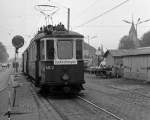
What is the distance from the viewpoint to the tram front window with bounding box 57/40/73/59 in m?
17.0

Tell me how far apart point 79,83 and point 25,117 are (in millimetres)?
6176

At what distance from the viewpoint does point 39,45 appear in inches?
720

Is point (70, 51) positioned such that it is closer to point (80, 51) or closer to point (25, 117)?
point (80, 51)

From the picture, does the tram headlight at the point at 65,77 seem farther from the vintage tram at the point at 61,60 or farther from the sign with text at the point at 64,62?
the sign with text at the point at 64,62

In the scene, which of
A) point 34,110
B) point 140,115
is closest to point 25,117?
point 34,110

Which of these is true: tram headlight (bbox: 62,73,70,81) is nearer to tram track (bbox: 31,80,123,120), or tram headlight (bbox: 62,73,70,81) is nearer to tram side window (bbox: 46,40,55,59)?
tram side window (bbox: 46,40,55,59)

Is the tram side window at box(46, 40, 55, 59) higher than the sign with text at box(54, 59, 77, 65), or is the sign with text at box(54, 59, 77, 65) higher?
the tram side window at box(46, 40, 55, 59)

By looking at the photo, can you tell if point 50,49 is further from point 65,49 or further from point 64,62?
point 64,62

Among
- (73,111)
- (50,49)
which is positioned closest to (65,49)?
(50,49)

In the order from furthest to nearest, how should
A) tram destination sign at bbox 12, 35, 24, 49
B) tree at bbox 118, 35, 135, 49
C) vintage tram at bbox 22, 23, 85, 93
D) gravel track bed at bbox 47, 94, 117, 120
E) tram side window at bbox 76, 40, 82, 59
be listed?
tree at bbox 118, 35, 135, 49 → tram destination sign at bbox 12, 35, 24, 49 → tram side window at bbox 76, 40, 82, 59 → vintage tram at bbox 22, 23, 85, 93 → gravel track bed at bbox 47, 94, 117, 120

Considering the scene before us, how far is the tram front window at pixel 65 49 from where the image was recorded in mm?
16953

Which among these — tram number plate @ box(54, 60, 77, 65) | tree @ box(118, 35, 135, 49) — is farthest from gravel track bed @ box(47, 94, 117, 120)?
tree @ box(118, 35, 135, 49)

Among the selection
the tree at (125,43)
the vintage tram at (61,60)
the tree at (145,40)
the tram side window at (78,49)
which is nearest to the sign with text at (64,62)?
the vintage tram at (61,60)

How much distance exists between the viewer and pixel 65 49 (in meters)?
17.1
